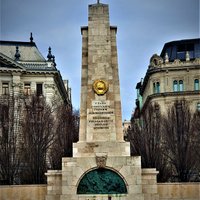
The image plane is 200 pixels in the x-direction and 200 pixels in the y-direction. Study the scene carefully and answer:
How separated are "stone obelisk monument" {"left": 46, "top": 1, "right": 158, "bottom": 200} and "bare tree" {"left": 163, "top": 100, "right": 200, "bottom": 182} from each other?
16.4 m

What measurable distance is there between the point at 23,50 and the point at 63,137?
26.2 m

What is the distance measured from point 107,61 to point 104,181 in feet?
21.0

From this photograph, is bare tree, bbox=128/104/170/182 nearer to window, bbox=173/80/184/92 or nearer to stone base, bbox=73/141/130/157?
stone base, bbox=73/141/130/157

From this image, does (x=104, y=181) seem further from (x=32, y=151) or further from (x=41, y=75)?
(x=41, y=75)

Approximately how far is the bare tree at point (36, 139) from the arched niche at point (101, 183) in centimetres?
1378

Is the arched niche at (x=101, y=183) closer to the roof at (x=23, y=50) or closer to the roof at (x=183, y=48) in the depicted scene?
the roof at (x=23, y=50)

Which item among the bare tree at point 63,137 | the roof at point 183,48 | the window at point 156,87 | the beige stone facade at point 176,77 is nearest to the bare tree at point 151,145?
the bare tree at point 63,137

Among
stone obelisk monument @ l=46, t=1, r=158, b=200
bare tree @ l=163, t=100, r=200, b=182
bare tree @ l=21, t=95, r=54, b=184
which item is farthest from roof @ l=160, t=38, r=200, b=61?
stone obelisk monument @ l=46, t=1, r=158, b=200

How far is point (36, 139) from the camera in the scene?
39.2m

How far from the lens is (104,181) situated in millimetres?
22797

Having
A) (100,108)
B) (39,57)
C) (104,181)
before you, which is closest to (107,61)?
(100,108)

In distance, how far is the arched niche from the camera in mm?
22692

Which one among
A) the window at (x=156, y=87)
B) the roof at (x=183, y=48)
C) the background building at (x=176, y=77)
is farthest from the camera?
the roof at (x=183, y=48)

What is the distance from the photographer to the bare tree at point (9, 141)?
118 feet
